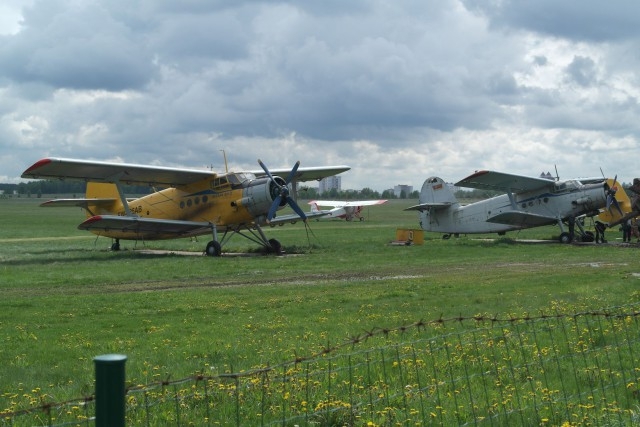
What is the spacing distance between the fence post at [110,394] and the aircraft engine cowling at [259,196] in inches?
1054

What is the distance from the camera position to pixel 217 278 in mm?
21156

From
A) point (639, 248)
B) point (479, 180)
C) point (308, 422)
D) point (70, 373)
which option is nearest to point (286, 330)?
point (70, 373)

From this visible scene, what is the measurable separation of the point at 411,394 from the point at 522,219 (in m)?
30.1

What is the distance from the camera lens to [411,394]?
274 inches

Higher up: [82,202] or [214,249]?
[82,202]

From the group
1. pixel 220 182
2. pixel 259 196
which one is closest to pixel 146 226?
pixel 220 182

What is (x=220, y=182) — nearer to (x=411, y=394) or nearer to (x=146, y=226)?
(x=146, y=226)

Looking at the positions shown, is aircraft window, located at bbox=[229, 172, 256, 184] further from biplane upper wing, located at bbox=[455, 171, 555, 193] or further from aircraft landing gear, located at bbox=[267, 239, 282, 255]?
biplane upper wing, located at bbox=[455, 171, 555, 193]

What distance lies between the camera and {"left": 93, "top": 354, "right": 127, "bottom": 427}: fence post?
3.32 m

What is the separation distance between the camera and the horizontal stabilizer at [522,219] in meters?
35.3

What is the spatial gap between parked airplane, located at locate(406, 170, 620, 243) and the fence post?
3198cm

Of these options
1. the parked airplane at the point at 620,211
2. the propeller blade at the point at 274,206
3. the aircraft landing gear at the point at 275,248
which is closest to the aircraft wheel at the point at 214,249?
the aircraft landing gear at the point at 275,248

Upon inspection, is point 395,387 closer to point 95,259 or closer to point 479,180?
point 95,259

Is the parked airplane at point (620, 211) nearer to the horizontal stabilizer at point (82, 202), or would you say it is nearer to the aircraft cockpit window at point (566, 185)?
the aircraft cockpit window at point (566, 185)
